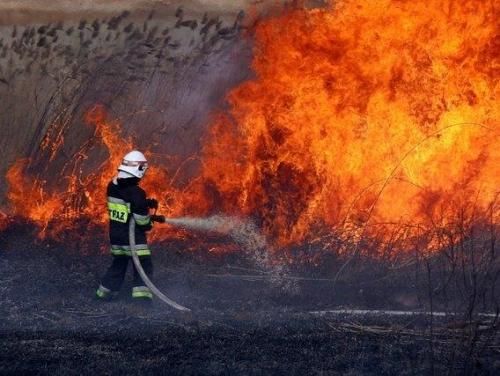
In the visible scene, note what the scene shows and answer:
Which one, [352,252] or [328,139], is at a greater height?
[328,139]

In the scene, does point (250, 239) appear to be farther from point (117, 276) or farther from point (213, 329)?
point (213, 329)

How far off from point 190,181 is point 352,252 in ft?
10.3

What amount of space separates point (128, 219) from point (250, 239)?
302 centimetres

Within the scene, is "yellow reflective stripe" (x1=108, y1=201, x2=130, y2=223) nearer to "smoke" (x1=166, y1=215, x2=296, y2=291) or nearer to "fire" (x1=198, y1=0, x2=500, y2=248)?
"smoke" (x1=166, y1=215, x2=296, y2=291)

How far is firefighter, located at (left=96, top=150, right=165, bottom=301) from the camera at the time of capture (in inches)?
356

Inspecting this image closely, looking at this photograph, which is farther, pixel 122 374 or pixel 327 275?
pixel 327 275

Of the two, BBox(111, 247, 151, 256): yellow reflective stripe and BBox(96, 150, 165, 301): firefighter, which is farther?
BBox(111, 247, 151, 256): yellow reflective stripe

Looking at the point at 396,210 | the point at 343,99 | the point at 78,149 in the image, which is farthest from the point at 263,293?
the point at 78,149

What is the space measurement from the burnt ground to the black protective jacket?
77 centimetres

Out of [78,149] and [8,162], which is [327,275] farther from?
[8,162]

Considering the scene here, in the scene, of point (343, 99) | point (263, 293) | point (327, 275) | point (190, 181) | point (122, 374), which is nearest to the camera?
point (122, 374)

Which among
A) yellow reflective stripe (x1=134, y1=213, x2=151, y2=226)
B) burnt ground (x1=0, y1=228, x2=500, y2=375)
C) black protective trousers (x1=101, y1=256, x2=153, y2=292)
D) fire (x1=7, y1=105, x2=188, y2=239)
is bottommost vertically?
burnt ground (x1=0, y1=228, x2=500, y2=375)

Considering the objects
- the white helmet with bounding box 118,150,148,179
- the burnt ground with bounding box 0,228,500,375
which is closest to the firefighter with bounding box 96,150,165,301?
the white helmet with bounding box 118,150,148,179

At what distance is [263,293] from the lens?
9961 millimetres
